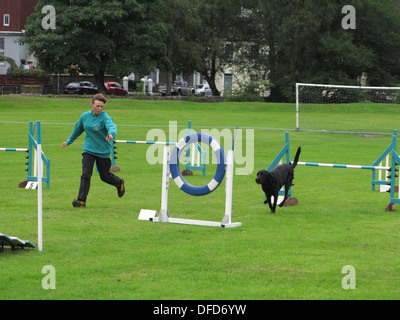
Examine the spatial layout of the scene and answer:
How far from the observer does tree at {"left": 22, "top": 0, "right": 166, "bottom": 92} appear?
5197 cm

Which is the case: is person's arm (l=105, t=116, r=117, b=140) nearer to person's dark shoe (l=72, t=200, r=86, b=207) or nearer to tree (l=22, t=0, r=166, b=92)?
person's dark shoe (l=72, t=200, r=86, b=207)

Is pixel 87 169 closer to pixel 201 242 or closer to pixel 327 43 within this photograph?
→ pixel 201 242

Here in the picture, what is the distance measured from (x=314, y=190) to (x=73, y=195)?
4.99 metres

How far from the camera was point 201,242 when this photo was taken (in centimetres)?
927

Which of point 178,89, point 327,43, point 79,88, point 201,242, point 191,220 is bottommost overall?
point 201,242

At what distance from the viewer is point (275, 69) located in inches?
2399

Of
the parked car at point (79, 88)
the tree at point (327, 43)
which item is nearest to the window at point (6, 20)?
the parked car at point (79, 88)

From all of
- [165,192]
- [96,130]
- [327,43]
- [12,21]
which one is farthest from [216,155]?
[12,21]

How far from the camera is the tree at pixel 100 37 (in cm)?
5197

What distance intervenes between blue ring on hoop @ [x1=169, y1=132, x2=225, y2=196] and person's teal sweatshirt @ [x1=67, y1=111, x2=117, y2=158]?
4.09 ft

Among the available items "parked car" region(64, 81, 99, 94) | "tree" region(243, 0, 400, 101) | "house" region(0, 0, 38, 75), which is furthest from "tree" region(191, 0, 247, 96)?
"house" region(0, 0, 38, 75)

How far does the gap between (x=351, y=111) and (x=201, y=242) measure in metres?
31.1

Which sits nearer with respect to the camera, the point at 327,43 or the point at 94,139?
the point at 94,139
